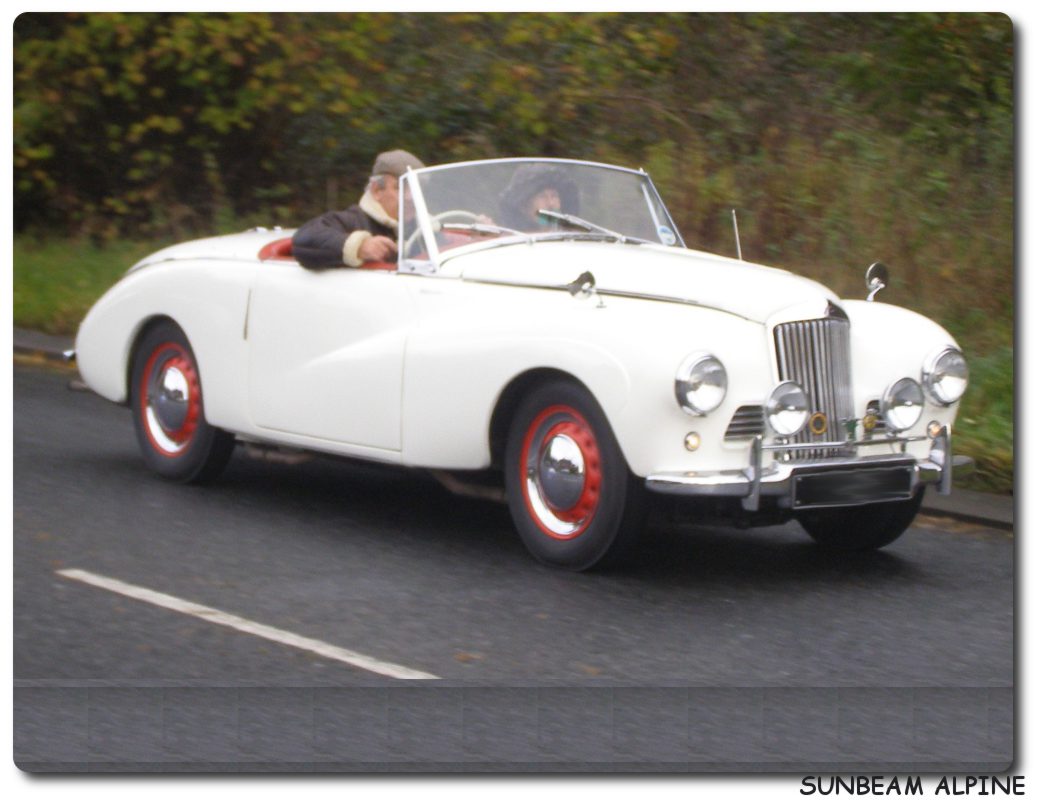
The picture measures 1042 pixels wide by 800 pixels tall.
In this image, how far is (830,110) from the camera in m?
12.5

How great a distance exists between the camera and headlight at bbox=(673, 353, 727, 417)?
5.83m

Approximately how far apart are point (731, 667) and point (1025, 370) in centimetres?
149

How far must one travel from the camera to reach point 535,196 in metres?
7.28

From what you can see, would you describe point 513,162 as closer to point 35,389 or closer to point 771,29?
point 35,389

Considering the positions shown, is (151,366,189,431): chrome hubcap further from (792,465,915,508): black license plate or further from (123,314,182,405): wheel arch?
(792,465,915,508): black license plate

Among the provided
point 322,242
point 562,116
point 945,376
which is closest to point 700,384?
point 945,376

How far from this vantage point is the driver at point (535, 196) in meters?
7.21

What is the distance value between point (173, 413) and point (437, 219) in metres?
1.86

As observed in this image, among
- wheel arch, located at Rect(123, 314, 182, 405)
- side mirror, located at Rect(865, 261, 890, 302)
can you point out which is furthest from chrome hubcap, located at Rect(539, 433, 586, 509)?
wheel arch, located at Rect(123, 314, 182, 405)

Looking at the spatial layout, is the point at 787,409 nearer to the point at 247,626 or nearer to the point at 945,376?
the point at 945,376

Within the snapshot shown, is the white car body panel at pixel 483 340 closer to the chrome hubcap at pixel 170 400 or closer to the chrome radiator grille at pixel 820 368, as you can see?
the chrome radiator grille at pixel 820 368

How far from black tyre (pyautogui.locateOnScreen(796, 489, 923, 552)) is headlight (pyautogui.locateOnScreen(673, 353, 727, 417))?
3.65 ft

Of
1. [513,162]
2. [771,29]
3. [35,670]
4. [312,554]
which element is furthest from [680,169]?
[35,670]

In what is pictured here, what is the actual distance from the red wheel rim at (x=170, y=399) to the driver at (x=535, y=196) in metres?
1.82
